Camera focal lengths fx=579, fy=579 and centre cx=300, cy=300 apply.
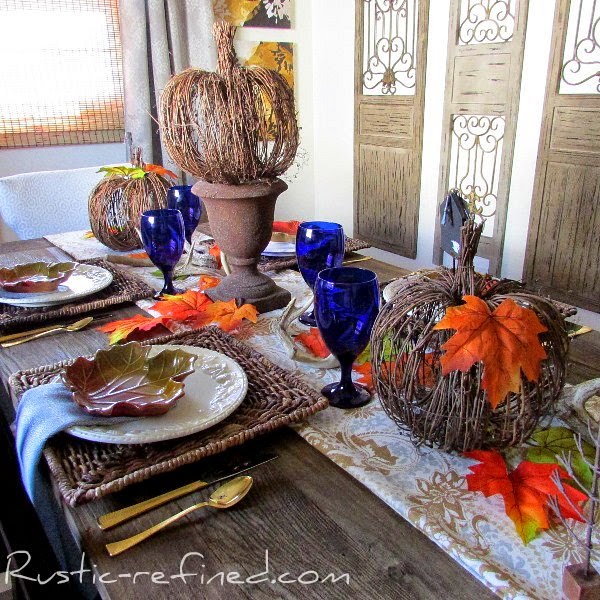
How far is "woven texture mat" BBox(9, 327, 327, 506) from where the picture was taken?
1.83ft

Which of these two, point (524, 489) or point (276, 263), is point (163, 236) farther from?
point (524, 489)

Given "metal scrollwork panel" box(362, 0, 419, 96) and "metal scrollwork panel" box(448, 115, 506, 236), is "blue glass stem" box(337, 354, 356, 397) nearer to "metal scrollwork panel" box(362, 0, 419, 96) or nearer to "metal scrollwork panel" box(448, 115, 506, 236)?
"metal scrollwork panel" box(448, 115, 506, 236)

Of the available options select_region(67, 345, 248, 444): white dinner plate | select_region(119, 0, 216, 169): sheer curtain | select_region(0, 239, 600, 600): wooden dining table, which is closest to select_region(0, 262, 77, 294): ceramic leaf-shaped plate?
select_region(67, 345, 248, 444): white dinner plate

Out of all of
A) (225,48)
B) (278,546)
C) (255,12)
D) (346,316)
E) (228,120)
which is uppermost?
(255,12)

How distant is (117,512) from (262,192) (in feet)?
2.05

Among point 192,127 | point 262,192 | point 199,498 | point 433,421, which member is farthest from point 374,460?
point 192,127

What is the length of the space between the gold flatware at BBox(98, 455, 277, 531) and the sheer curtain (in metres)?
2.27

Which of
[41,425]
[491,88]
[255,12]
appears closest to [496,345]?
[41,425]

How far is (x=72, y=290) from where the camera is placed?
1.09m

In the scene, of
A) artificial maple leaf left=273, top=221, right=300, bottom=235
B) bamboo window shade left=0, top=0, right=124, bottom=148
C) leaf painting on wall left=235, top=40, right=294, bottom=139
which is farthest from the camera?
leaf painting on wall left=235, top=40, right=294, bottom=139

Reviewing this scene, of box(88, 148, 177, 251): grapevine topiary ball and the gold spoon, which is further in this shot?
box(88, 148, 177, 251): grapevine topiary ball

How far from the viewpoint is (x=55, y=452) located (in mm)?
598

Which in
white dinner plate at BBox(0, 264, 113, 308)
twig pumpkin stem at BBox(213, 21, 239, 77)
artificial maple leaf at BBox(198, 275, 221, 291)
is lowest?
artificial maple leaf at BBox(198, 275, 221, 291)

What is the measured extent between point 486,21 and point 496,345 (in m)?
2.18
